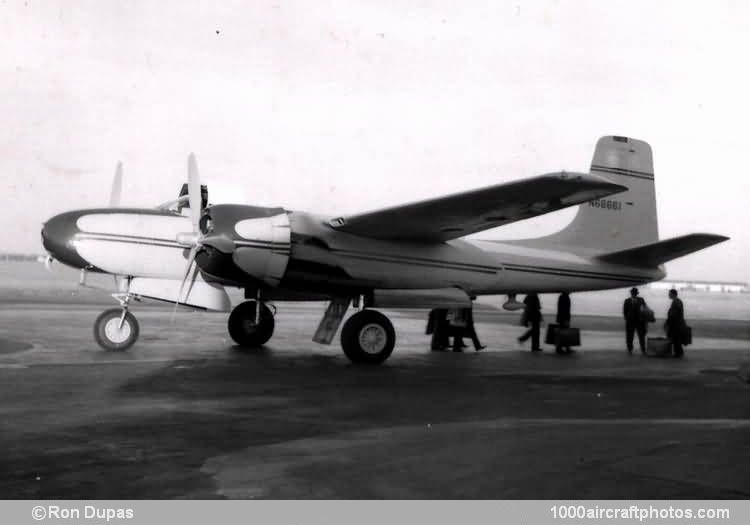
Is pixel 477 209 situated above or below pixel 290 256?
above

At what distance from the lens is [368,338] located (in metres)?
13.5

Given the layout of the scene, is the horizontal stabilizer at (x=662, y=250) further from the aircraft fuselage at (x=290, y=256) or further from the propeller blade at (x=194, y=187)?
the propeller blade at (x=194, y=187)

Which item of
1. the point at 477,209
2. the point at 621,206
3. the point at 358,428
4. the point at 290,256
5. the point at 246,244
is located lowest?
the point at 358,428

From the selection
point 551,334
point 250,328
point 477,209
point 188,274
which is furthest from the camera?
point 551,334

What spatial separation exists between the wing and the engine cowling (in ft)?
3.33

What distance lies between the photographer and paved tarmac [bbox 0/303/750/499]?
5.09m

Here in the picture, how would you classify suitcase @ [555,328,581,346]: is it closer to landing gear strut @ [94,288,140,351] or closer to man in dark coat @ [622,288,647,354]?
man in dark coat @ [622,288,647,354]

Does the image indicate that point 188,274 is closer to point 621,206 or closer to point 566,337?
point 566,337

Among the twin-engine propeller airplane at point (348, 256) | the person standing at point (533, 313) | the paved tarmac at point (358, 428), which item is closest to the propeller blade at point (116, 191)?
the twin-engine propeller airplane at point (348, 256)

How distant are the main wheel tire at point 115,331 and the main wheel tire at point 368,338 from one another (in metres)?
4.23

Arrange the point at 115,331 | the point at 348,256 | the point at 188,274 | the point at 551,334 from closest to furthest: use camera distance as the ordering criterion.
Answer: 1. the point at 348,256
2. the point at 188,274
3. the point at 115,331
4. the point at 551,334

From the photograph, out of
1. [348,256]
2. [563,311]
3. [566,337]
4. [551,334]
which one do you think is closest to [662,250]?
[566,337]

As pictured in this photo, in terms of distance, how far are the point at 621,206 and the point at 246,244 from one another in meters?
9.43

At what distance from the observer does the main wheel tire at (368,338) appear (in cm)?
1333
